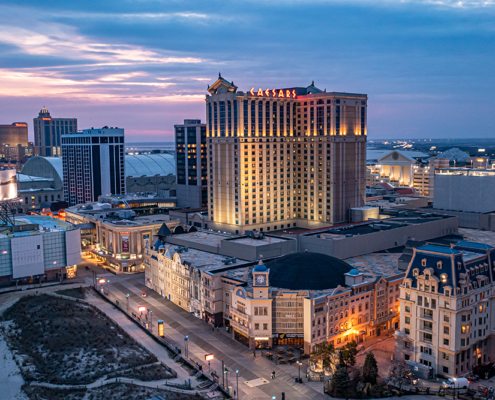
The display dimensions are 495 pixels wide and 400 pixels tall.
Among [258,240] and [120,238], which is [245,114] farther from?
[120,238]

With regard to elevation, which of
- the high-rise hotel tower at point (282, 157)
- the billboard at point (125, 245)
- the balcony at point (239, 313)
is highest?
the high-rise hotel tower at point (282, 157)

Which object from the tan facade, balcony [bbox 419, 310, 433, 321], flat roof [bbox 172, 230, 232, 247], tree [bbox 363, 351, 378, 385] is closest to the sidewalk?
tree [bbox 363, 351, 378, 385]

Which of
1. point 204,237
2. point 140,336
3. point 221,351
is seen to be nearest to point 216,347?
point 221,351

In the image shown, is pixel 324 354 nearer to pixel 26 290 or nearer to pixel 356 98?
pixel 26 290

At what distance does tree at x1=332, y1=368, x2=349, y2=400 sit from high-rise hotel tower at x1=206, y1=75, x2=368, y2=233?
86.3 metres

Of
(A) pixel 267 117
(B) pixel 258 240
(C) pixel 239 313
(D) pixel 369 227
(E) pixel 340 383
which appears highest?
(A) pixel 267 117

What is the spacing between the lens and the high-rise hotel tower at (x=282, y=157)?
16262 centimetres

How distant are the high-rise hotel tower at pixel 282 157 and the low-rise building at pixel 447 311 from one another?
79.3 metres

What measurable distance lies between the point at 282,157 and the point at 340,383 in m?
103

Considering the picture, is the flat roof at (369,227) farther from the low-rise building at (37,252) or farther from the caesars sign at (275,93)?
the low-rise building at (37,252)

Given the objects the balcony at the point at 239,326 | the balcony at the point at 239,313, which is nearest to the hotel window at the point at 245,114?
the balcony at the point at 239,313

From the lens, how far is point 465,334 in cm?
8562

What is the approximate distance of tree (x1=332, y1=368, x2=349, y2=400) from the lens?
7988 cm

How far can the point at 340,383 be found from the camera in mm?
79812
